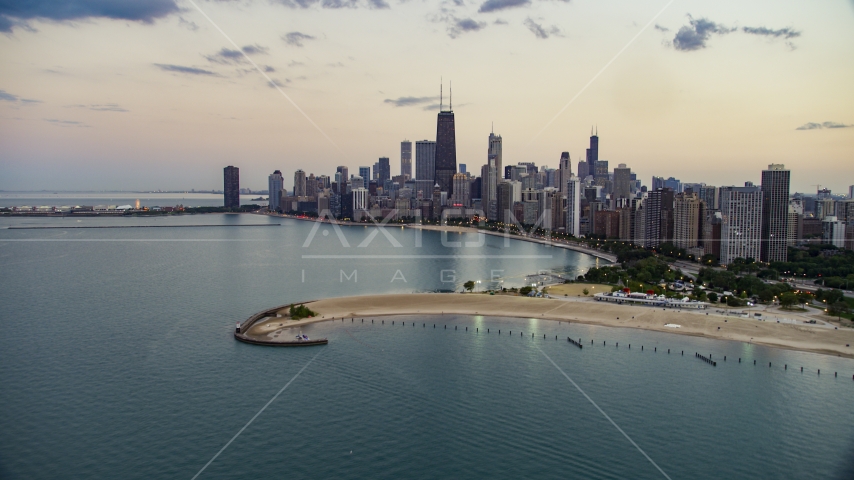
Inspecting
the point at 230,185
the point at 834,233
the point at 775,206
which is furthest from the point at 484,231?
the point at 230,185

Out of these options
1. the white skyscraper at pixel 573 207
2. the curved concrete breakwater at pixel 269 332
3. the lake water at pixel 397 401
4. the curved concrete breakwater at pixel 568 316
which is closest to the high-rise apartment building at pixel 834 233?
the white skyscraper at pixel 573 207

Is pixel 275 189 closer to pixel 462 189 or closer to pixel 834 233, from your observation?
pixel 462 189

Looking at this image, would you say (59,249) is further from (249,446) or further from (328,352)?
(249,446)

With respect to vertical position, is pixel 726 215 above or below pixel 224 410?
above

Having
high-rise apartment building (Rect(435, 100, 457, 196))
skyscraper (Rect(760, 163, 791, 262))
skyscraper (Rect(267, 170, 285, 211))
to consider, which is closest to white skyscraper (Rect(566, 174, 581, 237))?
skyscraper (Rect(760, 163, 791, 262))

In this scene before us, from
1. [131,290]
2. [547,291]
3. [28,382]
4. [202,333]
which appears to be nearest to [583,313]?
[547,291]

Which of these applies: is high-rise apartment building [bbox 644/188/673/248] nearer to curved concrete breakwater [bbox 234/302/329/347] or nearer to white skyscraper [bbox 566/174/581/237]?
white skyscraper [bbox 566/174/581/237]

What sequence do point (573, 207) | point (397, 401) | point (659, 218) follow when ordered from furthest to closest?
point (573, 207), point (659, 218), point (397, 401)
